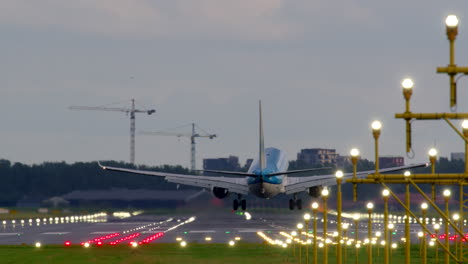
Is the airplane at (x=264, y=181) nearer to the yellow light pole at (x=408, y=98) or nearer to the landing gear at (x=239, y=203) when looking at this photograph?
the landing gear at (x=239, y=203)

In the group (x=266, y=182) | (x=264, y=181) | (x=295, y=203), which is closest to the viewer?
(x=264, y=181)

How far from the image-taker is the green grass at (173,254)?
6975 centimetres

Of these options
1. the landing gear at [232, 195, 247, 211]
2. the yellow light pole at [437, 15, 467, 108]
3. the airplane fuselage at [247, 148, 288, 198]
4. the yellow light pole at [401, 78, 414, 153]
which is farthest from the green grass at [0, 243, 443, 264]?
the yellow light pole at [437, 15, 467, 108]

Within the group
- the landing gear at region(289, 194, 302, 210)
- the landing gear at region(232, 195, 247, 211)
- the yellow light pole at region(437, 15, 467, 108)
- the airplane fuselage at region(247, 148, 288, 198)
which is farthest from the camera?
the landing gear at region(289, 194, 302, 210)

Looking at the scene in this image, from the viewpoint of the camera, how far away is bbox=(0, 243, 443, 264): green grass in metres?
69.8

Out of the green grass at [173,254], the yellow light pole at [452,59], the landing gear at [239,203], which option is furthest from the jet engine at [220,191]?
the yellow light pole at [452,59]

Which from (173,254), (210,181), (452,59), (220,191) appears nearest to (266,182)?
(220,191)

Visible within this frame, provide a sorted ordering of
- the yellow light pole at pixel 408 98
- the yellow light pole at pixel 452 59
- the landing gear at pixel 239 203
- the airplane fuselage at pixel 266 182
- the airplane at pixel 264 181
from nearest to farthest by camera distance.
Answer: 1. the yellow light pole at pixel 452 59
2. the yellow light pole at pixel 408 98
3. the airplane fuselage at pixel 266 182
4. the airplane at pixel 264 181
5. the landing gear at pixel 239 203

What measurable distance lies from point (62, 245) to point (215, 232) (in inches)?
1162

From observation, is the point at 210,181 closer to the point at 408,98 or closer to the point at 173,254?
the point at 173,254

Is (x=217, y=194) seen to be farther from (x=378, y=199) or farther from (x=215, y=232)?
(x=378, y=199)

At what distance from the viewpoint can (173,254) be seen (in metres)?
76.7

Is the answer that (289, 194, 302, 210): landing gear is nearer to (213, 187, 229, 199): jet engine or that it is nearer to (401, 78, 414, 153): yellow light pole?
(213, 187, 229, 199): jet engine

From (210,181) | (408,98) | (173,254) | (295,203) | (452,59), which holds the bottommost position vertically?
(173,254)
